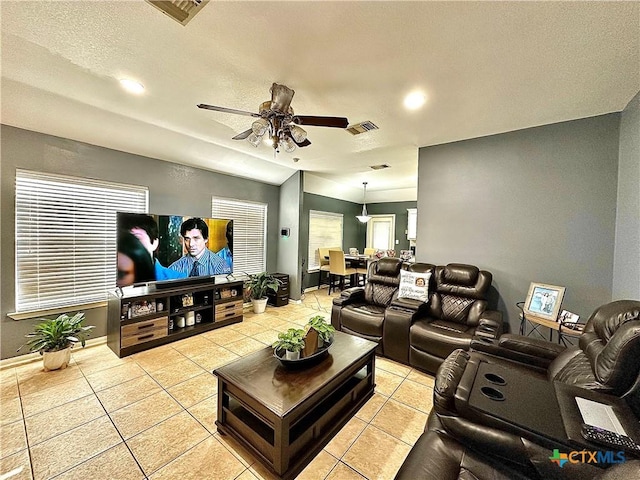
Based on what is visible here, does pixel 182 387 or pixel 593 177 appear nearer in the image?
pixel 182 387

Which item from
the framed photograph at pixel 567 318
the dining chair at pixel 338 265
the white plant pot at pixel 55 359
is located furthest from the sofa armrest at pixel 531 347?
the white plant pot at pixel 55 359

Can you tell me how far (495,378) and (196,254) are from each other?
3767mm

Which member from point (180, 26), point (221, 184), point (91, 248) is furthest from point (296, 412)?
point (221, 184)

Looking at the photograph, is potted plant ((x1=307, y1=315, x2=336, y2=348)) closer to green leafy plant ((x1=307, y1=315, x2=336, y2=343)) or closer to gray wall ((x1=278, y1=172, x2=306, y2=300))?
green leafy plant ((x1=307, y1=315, x2=336, y2=343))

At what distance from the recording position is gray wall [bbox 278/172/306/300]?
5.27m

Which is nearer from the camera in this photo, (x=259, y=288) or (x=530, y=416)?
(x=530, y=416)

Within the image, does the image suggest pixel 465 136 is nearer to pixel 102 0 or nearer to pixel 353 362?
pixel 353 362

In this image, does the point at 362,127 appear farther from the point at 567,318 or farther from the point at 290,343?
the point at 567,318

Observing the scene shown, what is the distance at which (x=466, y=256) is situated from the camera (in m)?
3.58

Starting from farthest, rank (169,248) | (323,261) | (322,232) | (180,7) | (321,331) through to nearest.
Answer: (322,232)
(323,261)
(169,248)
(321,331)
(180,7)

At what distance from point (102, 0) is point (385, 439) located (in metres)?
3.38

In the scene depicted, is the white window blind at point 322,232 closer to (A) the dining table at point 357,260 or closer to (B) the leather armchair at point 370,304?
(A) the dining table at point 357,260

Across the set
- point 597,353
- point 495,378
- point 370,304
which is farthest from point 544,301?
point 370,304

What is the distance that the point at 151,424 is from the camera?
77.2 inches
